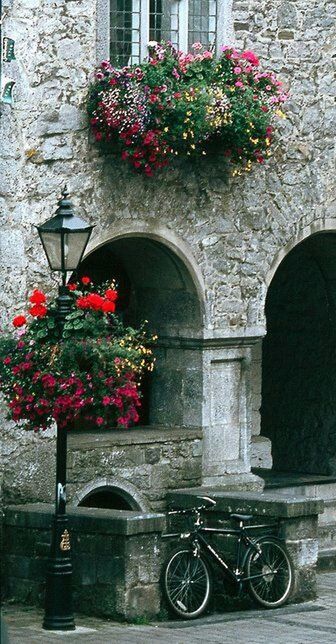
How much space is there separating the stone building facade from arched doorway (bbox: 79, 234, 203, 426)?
0.02 m

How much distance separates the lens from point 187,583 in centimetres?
1445

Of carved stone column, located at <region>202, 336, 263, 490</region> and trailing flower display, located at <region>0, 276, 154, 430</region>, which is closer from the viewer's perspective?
trailing flower display, located at <region>0, 276, 154, 430</region>

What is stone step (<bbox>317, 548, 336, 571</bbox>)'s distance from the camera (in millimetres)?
17672

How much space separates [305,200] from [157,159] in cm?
225

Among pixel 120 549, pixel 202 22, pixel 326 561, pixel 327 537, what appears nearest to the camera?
pixel 120 549

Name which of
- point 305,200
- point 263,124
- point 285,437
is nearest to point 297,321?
point 285,437

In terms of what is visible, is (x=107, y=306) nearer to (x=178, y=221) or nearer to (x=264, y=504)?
(x=264, y=504)

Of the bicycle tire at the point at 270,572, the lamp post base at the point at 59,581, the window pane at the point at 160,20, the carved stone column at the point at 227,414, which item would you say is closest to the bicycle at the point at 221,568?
the bicycle tire at the point at 270,572

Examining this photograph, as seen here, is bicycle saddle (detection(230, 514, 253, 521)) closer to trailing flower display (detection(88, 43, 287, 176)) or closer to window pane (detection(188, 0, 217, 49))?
trailing flower display (detection(88, 43, 287, 176))

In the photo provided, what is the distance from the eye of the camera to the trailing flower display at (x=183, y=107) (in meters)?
15.3

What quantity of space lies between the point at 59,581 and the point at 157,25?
5.20m

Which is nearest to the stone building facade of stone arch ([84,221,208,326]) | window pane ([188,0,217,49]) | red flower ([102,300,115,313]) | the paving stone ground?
stone arch ([84,221,208,326])

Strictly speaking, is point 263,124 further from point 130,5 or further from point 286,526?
point 286,526

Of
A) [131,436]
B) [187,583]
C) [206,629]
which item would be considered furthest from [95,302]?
[131,436]
